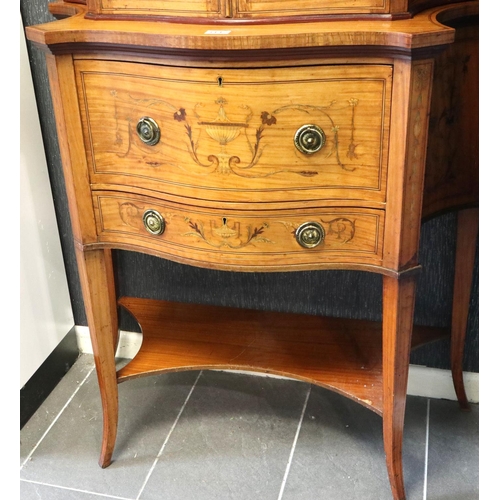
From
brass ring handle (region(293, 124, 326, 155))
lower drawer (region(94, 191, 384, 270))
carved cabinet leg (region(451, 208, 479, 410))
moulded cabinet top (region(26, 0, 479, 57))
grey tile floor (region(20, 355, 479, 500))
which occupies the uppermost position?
moulded cabinet top (region(26, 0, 479, 57))

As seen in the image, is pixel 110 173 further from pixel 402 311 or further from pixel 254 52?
pixel 402 311

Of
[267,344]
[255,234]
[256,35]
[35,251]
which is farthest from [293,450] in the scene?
[256,35]

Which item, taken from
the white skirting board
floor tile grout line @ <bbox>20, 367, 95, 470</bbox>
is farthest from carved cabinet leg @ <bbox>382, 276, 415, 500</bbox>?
floor tile grout line @ <bbox>20, 367, 95, 470</bbox>

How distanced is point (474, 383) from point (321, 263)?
2.59ft

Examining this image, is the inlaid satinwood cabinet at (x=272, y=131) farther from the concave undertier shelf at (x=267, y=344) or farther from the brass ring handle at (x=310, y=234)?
the concave undertier shelf at (x=267, y=344)

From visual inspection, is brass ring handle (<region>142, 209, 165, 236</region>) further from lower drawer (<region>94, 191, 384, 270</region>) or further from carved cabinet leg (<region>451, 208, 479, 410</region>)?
carved cabinet leg (<region>451, 208, 479, 410</region>)

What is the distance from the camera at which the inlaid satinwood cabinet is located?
3.60ft

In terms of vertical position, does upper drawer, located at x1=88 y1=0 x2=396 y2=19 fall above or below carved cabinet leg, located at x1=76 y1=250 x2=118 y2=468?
above

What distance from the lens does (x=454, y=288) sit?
165cm

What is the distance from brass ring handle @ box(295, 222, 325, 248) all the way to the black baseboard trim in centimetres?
99

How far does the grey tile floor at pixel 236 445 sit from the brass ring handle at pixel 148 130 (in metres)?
0.85

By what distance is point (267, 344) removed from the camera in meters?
1.68

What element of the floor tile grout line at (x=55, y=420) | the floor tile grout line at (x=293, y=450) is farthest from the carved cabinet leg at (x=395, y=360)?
the floor tile grout line at (x=55, y=420)
